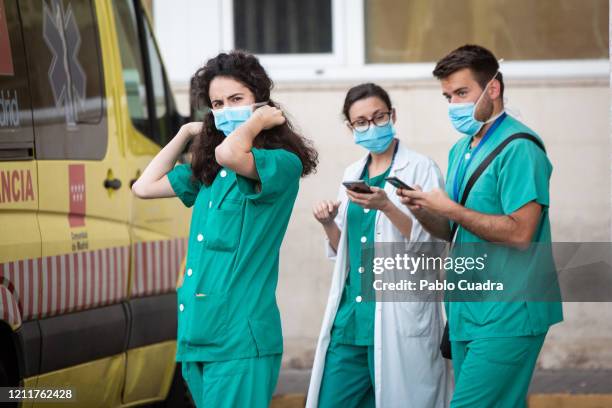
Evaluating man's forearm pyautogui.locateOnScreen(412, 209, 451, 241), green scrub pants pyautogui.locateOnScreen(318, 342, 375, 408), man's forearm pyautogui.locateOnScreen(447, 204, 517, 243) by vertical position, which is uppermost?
man's forearm pyautogui.locateOnScreen(447, 204, 517, 243)

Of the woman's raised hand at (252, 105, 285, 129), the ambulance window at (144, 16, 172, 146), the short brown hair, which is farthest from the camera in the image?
the ambulance window at (144, 16, 172, 146)

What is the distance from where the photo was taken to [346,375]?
580cm

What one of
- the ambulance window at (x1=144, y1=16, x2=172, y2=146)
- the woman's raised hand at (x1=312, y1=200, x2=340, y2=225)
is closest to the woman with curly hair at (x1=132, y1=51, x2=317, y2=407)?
the woman's raised hand at (x1=312, y1=200, x2=340, y2=225)

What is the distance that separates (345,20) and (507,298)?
5.67 meters

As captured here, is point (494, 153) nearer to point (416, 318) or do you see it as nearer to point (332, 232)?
point (416, 318)

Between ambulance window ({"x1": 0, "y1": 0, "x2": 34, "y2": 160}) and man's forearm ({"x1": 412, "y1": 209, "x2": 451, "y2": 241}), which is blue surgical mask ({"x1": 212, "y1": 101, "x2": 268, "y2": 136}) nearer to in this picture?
man's forearm ({"x1": 412, "y1": 209, "x2": 451, "y2": 241})

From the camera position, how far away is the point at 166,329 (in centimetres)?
727

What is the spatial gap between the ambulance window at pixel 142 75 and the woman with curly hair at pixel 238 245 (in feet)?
7.91

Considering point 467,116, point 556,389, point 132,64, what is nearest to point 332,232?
point 467,116

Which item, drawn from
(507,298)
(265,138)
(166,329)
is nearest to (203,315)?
(265,138)

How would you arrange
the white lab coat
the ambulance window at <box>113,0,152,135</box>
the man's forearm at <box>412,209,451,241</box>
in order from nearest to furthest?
the man's forearm at <box>412,209,451,241</box>, the white lab coat, the ambulance window at <box>113,0,152,135</box>

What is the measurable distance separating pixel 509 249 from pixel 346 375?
114 centimetres

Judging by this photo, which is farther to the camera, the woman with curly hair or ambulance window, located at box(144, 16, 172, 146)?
ambulance window, located at box(144, 16, 172, 146)

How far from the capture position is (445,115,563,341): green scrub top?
493cm
